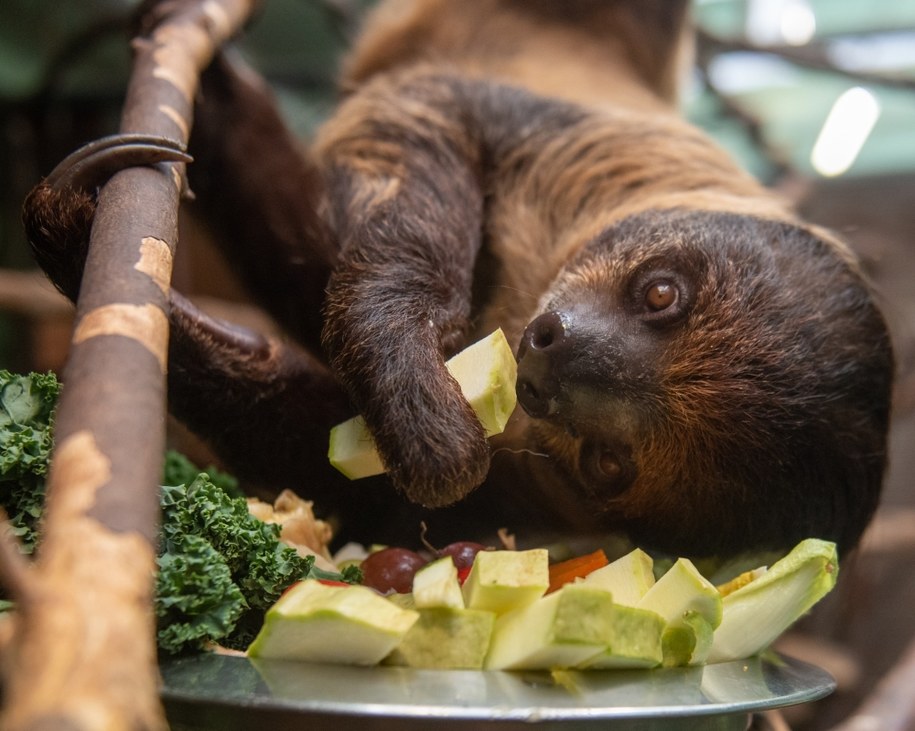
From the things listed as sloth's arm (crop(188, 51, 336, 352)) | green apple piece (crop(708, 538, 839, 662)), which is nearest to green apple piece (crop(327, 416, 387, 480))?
green apple piece (crop(708, 538, 839, 662))

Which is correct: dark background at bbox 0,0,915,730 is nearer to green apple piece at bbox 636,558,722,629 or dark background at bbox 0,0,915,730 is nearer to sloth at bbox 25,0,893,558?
sloth at bbox 25,0,893,558

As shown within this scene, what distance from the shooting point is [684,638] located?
4.88 feet

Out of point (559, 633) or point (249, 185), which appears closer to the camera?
point (559, 633)

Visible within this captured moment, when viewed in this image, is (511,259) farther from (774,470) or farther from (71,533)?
(71,533)

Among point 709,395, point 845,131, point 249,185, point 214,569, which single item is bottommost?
point 214,569

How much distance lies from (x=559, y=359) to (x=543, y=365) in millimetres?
32

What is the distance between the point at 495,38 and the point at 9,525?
2.96 meters

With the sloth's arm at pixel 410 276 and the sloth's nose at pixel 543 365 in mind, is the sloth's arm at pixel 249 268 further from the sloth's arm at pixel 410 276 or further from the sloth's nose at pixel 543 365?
the sloth's nose at pixel 543 365

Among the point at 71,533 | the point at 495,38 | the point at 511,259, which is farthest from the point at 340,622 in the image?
the point at 495,38

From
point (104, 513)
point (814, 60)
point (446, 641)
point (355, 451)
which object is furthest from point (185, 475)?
point (814, 60)

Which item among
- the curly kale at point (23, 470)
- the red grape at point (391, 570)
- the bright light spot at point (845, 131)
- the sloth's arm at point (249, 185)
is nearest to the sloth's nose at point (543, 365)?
the red grape at point (391, 570)

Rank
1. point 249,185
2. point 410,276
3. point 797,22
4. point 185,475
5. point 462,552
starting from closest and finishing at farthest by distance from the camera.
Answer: point 462,552 < point 410,276 < point 185,475 < point 249,185 < point 797,22

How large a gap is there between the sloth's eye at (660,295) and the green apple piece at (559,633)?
783 mm

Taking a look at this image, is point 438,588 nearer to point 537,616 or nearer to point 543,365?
point 537,616
